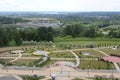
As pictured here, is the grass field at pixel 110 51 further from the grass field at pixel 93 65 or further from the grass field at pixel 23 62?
the grass field at pixel 23 62

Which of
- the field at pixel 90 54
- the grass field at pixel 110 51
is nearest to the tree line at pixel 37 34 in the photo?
the field at pixel 90 54

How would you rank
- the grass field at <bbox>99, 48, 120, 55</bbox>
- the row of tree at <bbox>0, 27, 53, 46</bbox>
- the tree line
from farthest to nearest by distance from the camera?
the tree line < the row of tree at <bbox>0, 27, 53, 46</bbox> < the grass field at <bbox>99, 48, 120, 55</bbox>

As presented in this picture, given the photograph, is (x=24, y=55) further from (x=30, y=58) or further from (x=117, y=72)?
(x=117, y=72)

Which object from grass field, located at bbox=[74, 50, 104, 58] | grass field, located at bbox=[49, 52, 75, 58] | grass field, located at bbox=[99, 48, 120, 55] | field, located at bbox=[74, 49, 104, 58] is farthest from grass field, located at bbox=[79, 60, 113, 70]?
grass field, located at bbox=[99, 48, 120, 55]

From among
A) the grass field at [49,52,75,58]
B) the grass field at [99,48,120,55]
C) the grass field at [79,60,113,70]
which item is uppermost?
the grass field at [79,60,113,70]

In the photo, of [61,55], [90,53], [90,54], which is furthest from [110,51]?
[61,55]

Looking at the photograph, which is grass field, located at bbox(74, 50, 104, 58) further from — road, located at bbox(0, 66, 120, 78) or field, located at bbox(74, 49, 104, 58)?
road, located at bbox(0, 66, 120, 78)

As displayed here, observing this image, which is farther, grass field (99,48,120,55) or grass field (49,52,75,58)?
grass field (99,48,120,55)

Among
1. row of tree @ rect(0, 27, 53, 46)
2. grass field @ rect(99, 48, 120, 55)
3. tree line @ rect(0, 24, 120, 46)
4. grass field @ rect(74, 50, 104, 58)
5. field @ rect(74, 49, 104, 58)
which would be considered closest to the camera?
field @ rect(74, 49, 104, 58)

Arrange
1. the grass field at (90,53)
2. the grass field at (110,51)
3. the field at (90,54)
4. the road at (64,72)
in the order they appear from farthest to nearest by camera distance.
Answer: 1. the grass field at (110,51)
2. the grass field at (90,53)
3. the field at (90,54)
4. the road at (64,72)

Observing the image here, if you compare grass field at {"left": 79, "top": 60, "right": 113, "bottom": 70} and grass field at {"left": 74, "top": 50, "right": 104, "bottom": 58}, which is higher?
grass field at {"left": 79, "top": 60, "right": 113, "bottom": 70}

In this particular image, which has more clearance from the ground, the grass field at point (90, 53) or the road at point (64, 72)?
the road at point (64, 72)
